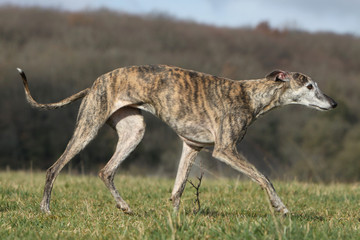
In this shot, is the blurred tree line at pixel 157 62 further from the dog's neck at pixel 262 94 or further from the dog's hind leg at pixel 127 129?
the dog's hind leg at pixel 127 129

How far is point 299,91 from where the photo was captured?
649cm

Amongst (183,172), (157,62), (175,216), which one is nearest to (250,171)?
(183,172)

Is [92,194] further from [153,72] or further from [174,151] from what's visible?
[174,151]

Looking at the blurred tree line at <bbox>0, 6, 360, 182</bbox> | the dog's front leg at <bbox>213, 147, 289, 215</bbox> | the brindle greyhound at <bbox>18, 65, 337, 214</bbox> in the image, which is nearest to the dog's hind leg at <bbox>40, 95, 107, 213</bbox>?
the brindle greyhound at <bbox>18, 65, 337, 214</bbox>

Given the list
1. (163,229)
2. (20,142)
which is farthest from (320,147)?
(163,229)

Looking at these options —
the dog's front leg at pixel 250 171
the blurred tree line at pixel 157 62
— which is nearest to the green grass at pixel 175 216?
the dog's front leg at pixel 250 171

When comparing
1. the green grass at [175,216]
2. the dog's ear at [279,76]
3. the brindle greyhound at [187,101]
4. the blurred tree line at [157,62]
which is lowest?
the blurred tree line at [157,62]

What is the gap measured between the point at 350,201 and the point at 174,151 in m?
52.1

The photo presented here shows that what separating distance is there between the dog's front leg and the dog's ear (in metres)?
1.15

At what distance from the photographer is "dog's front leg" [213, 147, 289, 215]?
5.69 m

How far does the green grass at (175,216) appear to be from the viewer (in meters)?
3.98

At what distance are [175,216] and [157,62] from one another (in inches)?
2593

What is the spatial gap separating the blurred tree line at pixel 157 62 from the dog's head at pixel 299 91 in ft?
96.8

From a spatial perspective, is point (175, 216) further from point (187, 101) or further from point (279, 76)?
point (279, 76)
